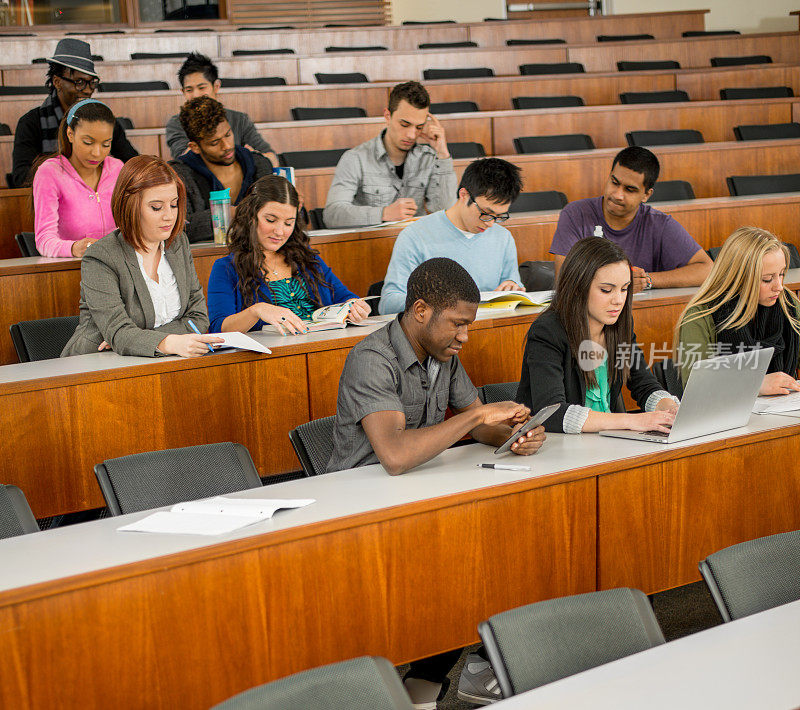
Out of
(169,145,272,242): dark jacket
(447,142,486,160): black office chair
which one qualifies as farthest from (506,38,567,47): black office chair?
(169,145,272,242): dark jacket

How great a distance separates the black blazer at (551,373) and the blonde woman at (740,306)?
0.44 meters

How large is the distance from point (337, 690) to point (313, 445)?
1119 millimetres

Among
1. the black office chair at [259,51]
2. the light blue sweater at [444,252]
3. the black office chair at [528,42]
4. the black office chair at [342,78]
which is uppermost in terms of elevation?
the black office chair at [528,42]

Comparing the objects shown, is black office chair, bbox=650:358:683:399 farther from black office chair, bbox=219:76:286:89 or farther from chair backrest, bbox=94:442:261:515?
black office chair, bbox=219:76:286:89

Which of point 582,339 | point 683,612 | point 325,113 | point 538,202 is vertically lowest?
point 683,612

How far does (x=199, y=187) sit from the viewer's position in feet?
12.6

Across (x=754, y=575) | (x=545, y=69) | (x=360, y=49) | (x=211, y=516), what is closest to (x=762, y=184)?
(x=545, y=69)

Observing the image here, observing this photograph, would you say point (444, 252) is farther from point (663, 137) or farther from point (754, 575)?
point (663, 137)

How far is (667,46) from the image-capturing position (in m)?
8.03

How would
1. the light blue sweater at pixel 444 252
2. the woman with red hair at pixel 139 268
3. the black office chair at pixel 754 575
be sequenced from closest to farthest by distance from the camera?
the black office chair at pixel 754 575 < the woman with red hair at pixel 139 268 < the light blue sweater at pixel 444 252

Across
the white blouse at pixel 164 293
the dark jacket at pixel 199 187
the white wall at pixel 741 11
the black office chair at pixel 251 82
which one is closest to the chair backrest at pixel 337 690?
the white blouse at pixel 164 293

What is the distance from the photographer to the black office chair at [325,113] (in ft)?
20.1

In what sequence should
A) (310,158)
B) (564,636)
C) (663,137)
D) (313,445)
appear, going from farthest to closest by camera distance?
(663,137), (310,158), (313,445), (564,636)

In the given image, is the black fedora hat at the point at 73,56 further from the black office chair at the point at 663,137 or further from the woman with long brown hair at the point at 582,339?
the black office chair at the point at 663,137
